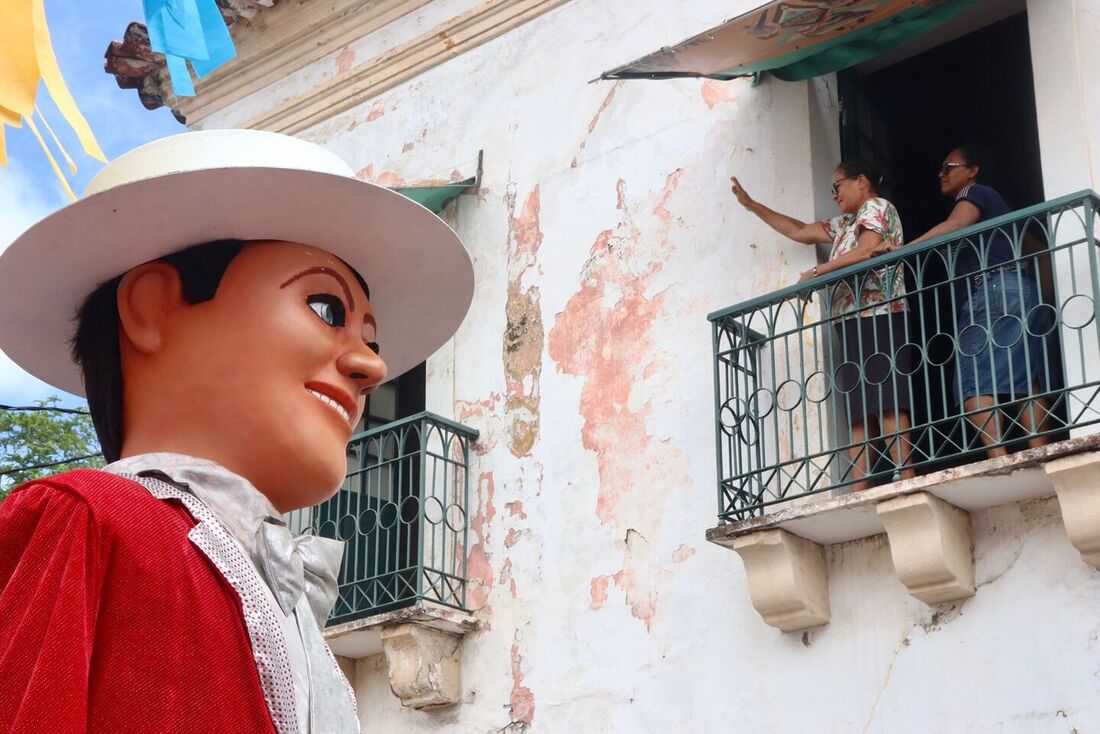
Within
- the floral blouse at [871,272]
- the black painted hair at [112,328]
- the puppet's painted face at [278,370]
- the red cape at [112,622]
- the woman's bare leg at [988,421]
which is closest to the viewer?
the red cape at [112,622]

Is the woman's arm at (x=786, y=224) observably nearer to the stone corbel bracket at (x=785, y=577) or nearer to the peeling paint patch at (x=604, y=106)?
the peeling paint patch at (x=604, y=106)

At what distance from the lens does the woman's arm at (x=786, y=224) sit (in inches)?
295

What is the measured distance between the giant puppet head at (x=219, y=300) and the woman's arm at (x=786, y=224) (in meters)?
4.52

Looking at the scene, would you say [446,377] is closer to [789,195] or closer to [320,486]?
[789,195]

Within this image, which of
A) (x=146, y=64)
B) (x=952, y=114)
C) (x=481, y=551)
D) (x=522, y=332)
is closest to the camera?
(x=481, y=551)

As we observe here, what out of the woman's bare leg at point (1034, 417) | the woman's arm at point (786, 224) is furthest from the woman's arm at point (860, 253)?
the woman's bare leg at point (1034, 417)

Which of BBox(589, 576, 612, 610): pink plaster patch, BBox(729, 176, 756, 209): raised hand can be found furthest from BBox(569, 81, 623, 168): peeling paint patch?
BBox(589, 576, 612, 610): pink plaster patch

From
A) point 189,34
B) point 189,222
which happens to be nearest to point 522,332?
point 189,34

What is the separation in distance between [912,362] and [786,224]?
0.94 metres

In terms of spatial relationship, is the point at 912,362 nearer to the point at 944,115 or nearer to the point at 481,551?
the point at 944,115

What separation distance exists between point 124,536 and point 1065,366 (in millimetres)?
4631

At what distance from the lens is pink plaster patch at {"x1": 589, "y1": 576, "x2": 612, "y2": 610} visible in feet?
25.5

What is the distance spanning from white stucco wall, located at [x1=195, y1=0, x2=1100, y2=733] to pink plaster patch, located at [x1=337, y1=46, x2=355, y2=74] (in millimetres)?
885

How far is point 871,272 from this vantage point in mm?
7180
